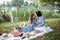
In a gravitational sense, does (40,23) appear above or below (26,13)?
below

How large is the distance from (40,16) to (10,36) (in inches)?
14.2

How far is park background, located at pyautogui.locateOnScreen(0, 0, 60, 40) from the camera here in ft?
3.99

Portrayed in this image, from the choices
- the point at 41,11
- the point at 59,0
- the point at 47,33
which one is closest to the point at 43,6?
the point at 41,11

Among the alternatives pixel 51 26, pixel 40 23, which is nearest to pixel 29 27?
pixel 40 23

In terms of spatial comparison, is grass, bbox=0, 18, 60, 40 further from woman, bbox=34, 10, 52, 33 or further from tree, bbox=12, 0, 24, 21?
tree, bbox=12, 0, 24, 21

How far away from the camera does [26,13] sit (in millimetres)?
1227

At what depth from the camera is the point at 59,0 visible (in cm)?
125

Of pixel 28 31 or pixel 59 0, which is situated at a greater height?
pixel 59 0

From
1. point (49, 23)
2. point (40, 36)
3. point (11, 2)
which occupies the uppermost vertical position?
point (11, 2)

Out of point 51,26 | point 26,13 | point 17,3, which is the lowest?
point 51,26

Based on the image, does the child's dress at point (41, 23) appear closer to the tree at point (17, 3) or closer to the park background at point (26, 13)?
the park background at point (26, 13)

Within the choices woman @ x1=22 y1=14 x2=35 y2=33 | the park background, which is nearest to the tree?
the park background

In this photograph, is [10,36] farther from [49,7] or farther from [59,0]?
[59,0]

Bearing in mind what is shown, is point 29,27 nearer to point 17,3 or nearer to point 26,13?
point 26,13
